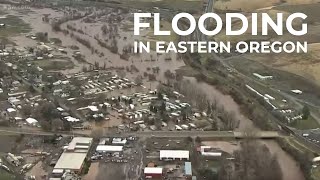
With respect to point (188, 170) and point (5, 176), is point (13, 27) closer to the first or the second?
point (5, 176)

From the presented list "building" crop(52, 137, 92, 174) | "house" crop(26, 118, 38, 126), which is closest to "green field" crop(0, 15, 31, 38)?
"house" crop(26, 118, 38, 126)

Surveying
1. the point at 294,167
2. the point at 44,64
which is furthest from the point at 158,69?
the point at 294,167

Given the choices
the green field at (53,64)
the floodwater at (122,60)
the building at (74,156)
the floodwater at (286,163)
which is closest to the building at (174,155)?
the floodwater at (122,60)

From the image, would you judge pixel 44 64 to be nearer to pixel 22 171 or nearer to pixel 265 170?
pixel 22 171

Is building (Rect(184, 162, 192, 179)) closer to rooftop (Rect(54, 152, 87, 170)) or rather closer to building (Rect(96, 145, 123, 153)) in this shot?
building (Rect(96, 145, 123, 153))

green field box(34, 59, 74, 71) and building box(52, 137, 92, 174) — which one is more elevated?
green field box(34, 59, 74, 71)

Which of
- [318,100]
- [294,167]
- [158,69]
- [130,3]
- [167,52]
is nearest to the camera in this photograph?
[294,167]
